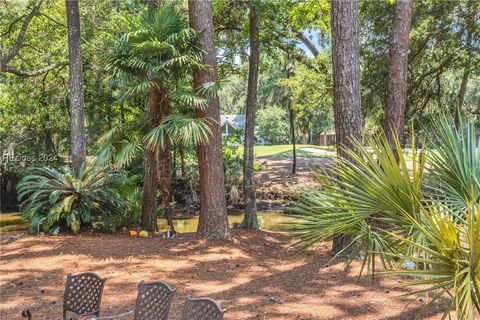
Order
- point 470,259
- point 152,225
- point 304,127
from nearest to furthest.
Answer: point 470,259
point 152,225
point 304,127

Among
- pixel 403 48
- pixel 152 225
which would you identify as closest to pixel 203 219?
pixel 152 225

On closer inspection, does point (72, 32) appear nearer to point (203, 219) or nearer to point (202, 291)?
point (203, 219)

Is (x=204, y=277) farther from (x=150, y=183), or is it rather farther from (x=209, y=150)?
(x=150, y=183)

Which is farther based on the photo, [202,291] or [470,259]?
[202,291]

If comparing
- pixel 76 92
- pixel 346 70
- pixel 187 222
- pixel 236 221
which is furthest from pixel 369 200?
pixel 187 222

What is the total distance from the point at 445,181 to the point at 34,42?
12736 mm

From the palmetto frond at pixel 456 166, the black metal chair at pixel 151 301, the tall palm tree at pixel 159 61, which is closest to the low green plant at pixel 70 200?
the tall palm tree at pixel 159 61

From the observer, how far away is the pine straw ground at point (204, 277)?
4367mm

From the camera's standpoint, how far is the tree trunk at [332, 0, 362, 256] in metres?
6.08

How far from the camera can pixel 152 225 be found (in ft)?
27.2

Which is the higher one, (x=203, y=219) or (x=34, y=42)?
(x=34, y=42)

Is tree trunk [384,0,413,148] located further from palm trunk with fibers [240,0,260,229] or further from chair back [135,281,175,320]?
chair back [135,281,175,320]

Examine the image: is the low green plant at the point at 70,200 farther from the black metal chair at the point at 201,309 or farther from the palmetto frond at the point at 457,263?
the palmetto frond at the point at 457,263

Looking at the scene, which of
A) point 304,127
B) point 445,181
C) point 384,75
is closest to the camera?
point 445,181
